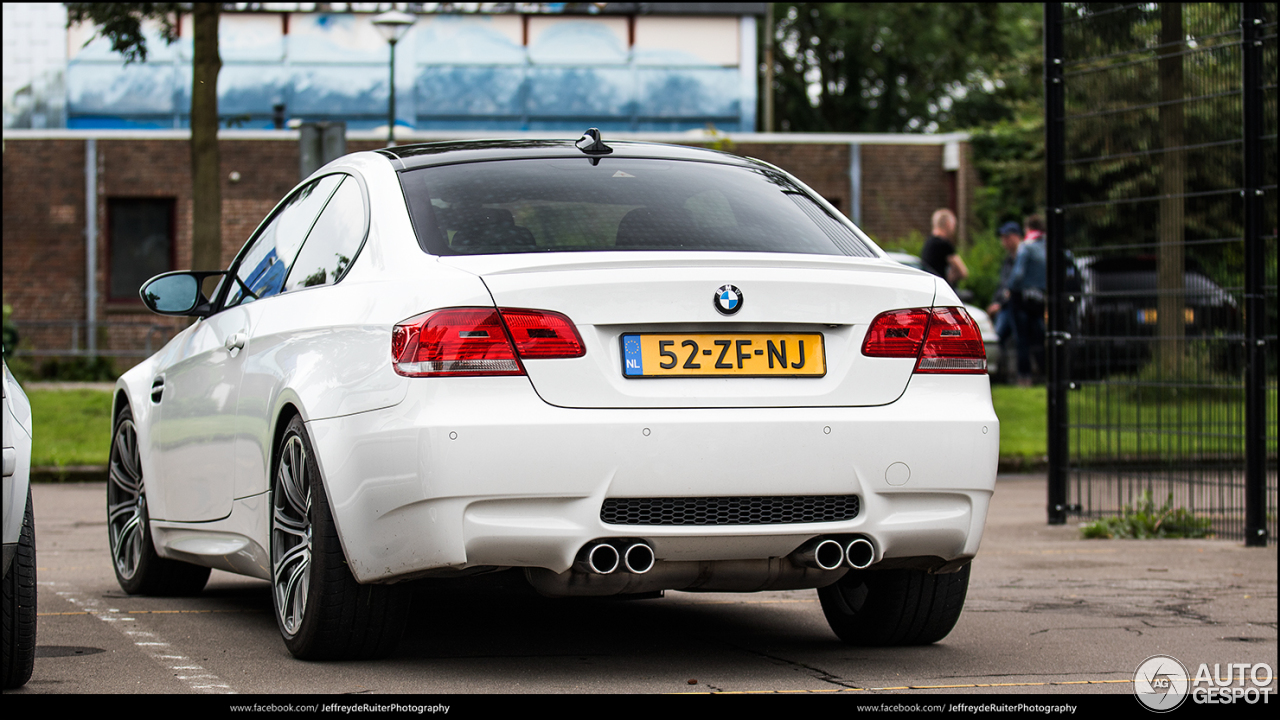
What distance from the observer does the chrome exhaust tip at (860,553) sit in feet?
15.2

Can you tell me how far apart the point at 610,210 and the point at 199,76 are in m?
13.3

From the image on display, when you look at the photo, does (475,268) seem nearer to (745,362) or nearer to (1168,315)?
(745,362)

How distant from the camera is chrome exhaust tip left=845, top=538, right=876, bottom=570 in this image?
15.2 ft

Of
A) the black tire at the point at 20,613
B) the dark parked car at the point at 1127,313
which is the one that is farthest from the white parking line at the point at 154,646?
the dark parked car at the point at 1127,313

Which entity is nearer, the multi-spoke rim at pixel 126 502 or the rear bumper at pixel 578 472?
the rear bumper at pixel 578 472

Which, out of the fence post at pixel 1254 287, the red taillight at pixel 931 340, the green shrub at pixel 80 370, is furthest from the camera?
the green shrub at pixel 80 370

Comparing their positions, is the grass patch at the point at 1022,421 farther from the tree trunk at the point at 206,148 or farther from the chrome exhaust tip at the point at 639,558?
the chrome exhaust tip at the point at 639,558

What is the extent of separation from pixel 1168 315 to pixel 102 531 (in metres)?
6.24

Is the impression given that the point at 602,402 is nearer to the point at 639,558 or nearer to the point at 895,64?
the point at 639,558

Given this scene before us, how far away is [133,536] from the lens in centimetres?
690

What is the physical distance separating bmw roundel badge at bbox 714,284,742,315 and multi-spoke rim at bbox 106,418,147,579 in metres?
3.15

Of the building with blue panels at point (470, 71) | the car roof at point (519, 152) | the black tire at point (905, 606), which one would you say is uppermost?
the building with blue panels at point (470, 71)

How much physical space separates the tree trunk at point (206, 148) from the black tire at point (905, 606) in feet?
42.8

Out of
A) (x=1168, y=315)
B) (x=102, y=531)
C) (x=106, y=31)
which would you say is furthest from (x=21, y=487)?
(x=106, y=31)
